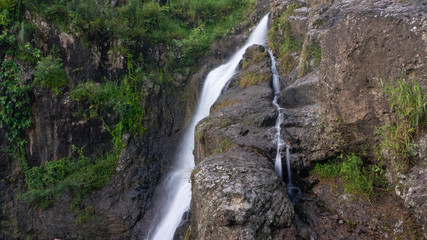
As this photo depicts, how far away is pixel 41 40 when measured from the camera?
9930mm

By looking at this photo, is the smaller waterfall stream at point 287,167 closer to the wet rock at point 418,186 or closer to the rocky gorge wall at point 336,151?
the rocky gorge wall at point 336,151

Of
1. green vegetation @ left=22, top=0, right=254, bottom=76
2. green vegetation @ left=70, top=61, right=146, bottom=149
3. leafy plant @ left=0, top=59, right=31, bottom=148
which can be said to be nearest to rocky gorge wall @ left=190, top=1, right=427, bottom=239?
green vegetation @ left=70, top=61, right=146, bottom=149

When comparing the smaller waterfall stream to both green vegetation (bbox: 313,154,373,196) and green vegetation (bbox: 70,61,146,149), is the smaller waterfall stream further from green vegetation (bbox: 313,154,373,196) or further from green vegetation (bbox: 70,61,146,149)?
green vegetation (bbox: 70,61,146,149)

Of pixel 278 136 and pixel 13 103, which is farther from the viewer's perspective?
pixel 13 103

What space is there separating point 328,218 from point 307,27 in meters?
6.21

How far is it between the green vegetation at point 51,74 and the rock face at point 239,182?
18.8 ft

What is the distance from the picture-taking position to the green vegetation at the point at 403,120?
11.9 ft

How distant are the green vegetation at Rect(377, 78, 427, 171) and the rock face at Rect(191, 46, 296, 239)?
5.30 ft

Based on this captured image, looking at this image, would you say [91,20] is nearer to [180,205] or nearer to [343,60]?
[180,205]

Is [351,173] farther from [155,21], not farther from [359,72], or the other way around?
[155,21]

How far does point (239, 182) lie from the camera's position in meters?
4.34

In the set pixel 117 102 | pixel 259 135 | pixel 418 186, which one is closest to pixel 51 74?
pixel 117 102

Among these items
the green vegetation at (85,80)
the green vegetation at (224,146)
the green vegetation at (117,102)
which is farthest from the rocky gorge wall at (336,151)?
the green vegetation at (85,80)

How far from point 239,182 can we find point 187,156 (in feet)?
16.4
